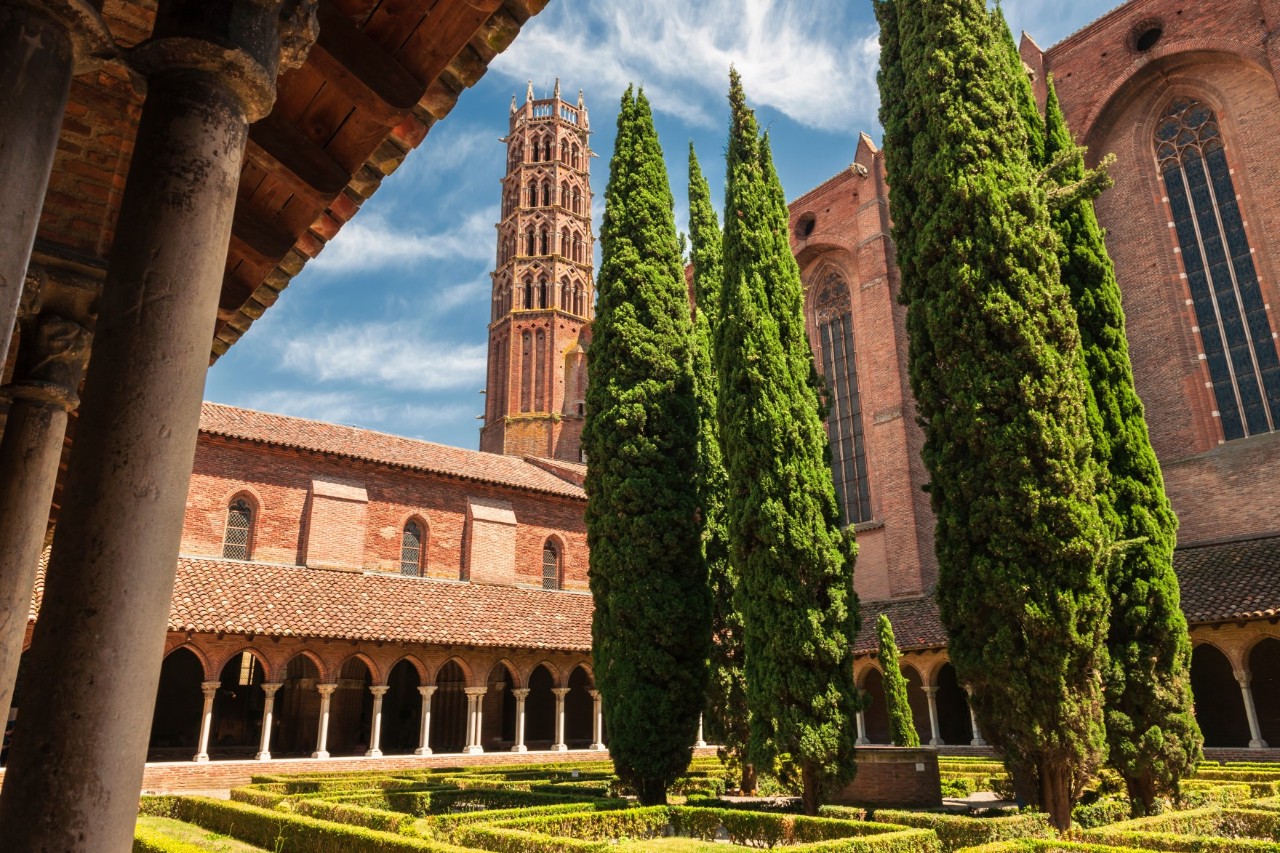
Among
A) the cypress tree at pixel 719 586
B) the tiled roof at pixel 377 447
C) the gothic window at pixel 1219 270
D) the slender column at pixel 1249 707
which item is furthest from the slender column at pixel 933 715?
the tiled roof at pixel 377 447

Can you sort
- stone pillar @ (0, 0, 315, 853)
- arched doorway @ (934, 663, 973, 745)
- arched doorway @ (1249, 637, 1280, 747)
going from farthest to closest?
arched doorway @ (934, 663, 973, 745), arched doorway @ (1249, 637, 1280, 747), stone pillar @ (0, 0, 315, 853)

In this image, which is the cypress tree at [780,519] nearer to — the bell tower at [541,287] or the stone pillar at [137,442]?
the stone pillar at [137,442]

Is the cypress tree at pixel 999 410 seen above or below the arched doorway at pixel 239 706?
above

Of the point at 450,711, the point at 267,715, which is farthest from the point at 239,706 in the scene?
the point at 267,715

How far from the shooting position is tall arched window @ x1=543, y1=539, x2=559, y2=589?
26344mm

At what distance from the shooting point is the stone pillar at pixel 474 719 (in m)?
20.4

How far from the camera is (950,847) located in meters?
8.90

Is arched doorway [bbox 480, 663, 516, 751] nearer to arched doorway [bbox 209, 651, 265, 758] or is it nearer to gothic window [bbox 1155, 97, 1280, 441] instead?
arched doorway [bbox 209, 651, 265, 758]

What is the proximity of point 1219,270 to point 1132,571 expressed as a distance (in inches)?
471

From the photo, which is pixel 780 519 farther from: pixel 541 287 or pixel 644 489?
pixel 541 287

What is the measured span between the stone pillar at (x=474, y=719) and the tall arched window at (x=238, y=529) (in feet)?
20.9

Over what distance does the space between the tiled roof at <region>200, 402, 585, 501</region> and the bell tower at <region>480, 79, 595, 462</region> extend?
18.3 meters

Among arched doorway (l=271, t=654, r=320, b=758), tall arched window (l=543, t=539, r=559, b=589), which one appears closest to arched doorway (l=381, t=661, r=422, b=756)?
arched doorway (l=271, t=654, r=320, b=758)

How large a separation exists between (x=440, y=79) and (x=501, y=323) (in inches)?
1904
